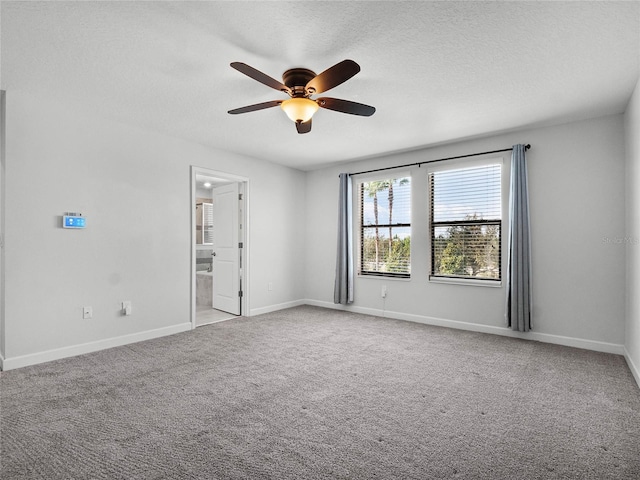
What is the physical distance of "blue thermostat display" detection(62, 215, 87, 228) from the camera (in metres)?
3.42

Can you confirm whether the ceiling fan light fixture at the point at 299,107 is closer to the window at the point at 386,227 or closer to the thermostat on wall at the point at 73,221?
the thermostat on wall at the point at 73,221

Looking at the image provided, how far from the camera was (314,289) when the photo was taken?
630 cm

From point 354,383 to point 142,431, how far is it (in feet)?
5.19

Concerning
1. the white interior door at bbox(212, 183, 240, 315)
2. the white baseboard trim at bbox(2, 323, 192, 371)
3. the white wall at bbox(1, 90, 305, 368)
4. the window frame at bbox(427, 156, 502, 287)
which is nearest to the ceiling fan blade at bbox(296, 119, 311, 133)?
the white wall at bbox(1, 90, 305, 368)

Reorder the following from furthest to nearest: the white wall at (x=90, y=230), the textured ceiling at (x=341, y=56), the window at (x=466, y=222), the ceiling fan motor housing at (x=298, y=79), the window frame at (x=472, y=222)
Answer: the window at (x=466, y=222) → the window frame at (x=472, y=222) → the white wall at (x=90, y=230) → the ceiling fan motor housing at (x=298, y=79) → the textured ceiling at (x=341, y=56)

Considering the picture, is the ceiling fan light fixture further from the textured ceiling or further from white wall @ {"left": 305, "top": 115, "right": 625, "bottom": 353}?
white wall @ {"left": 305, "top": 115, "right": 625, "bottom": 353}

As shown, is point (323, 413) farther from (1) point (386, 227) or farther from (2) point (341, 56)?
(1) point (386, 227)

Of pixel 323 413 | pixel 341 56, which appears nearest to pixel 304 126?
pixel 341 56

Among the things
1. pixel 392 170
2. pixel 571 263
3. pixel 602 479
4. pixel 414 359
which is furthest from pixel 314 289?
pixel 602 479

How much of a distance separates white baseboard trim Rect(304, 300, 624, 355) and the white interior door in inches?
71.6

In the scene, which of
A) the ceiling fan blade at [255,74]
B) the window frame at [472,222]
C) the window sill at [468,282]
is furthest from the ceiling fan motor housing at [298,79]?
the window sill at [468,282]

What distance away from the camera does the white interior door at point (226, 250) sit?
215 inches

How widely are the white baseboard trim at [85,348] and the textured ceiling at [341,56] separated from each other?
2.50 meters

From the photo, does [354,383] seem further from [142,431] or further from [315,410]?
[142,431]
